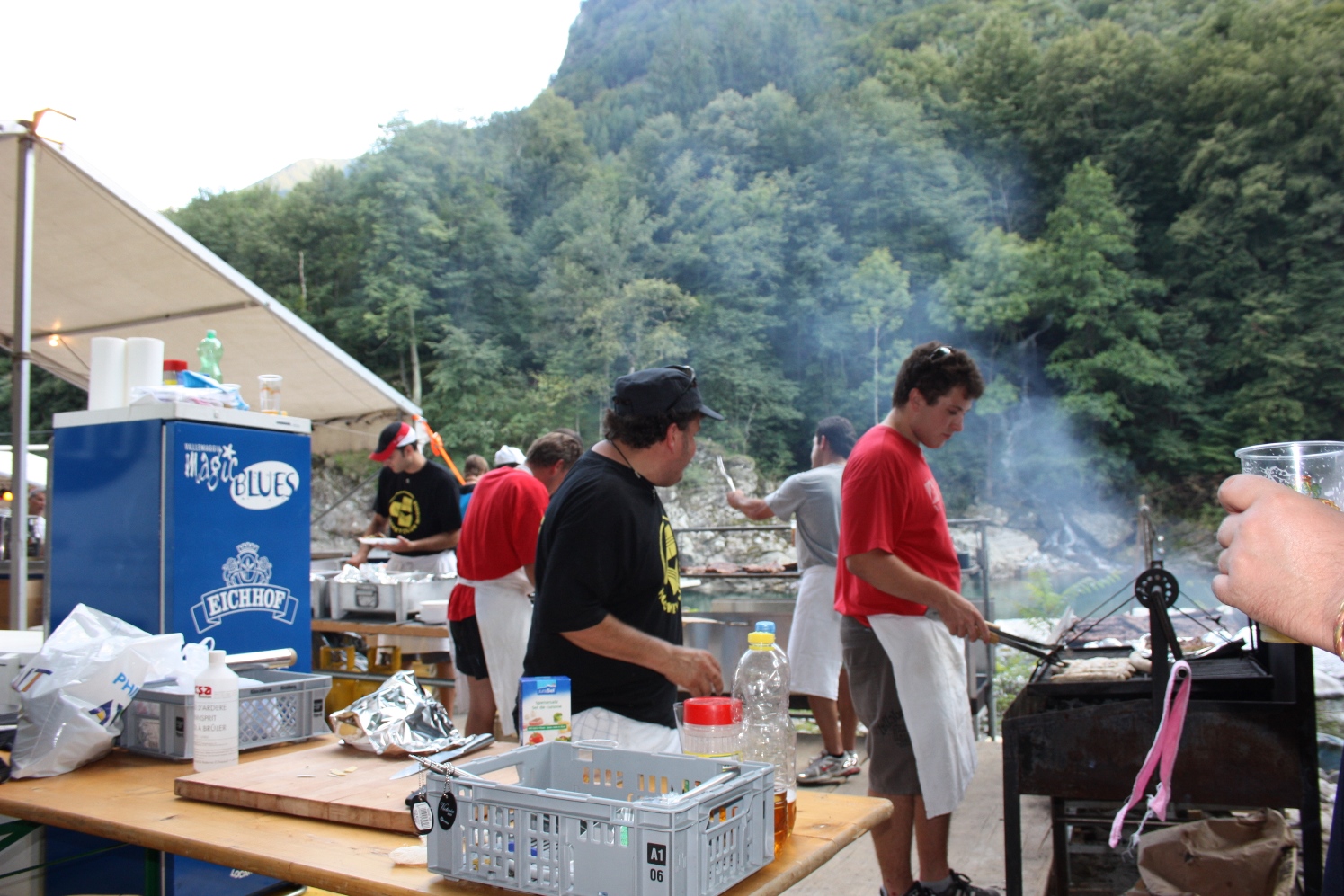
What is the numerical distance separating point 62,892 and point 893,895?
215 cm

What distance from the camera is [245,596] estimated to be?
2605 millimetres

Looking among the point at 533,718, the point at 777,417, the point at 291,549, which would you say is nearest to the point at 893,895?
the point at 533,718

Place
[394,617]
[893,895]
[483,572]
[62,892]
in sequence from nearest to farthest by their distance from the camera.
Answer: [62,892] → [893,895] → [483,572] → [394,617]

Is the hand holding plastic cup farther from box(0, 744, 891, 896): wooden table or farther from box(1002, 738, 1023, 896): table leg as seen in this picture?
box(1002, 738, 1023, 896): table leg

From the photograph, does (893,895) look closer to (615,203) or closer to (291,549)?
(291,549)

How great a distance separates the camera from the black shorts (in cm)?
427

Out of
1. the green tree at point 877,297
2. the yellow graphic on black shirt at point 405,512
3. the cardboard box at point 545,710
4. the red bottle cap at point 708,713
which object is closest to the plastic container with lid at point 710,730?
the red bottle cap at point 708,713

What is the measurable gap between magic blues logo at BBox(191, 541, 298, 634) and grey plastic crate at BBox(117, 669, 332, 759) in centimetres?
39

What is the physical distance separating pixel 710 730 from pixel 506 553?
261cm

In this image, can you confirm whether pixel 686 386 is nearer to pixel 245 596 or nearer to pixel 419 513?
pixel 245 596

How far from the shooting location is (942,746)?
8.24 ft

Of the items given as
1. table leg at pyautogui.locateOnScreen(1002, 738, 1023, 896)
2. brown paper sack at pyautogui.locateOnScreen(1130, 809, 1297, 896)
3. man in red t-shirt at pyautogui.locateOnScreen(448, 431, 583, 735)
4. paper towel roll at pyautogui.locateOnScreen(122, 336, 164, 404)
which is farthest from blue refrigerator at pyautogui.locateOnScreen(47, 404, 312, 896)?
brown paper sack at pyautogui.locateOnScreen(1130, 809, 1297, 896)

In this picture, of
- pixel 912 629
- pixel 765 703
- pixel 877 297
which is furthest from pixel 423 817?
pixel 877 297

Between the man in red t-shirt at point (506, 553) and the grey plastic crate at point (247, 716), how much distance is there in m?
1.58
